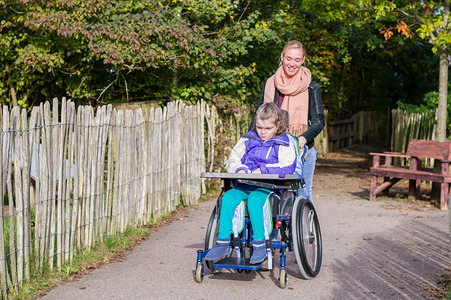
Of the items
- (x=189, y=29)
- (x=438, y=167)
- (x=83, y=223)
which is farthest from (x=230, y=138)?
(x=83, y=223)

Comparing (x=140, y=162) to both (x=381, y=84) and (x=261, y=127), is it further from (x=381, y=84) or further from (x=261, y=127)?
(x=381, y=84)

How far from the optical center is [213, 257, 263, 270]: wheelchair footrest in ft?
17.2

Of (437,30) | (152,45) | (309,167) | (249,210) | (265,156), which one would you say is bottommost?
(249,210)

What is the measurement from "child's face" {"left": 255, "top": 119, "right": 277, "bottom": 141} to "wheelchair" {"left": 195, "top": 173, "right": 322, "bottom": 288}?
377mm

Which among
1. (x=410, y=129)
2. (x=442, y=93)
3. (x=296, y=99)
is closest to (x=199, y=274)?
(x=296, y=99)

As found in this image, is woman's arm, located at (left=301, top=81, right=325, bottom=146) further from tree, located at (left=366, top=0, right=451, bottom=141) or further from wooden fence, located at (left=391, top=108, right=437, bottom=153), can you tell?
wooden fence, located at (left=391, top=108, right=437, bottom=153)

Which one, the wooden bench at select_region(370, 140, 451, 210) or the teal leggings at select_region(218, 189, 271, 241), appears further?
the wooden bench at select_region(370, 140, 451, 210)

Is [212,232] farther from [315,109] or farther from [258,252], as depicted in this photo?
[315,109]

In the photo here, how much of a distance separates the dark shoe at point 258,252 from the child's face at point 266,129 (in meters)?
0.90

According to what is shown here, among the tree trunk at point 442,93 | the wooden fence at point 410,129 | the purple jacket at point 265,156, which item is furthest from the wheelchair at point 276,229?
the wooden fence at point 410,129

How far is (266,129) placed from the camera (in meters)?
5.66

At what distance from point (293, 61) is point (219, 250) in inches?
82.9

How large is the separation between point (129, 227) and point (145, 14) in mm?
4647

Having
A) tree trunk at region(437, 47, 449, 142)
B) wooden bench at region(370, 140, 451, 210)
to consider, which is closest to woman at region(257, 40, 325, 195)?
wooden bench at region(370, 140, 451, 210)
